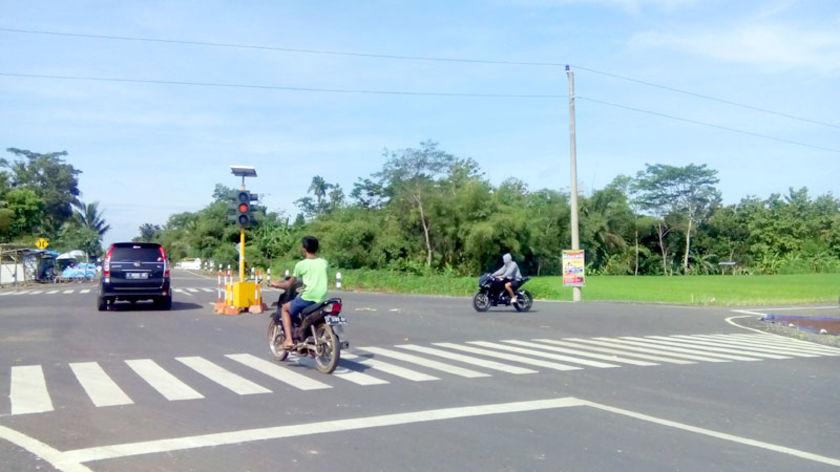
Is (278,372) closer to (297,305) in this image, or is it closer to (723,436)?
(297,305)

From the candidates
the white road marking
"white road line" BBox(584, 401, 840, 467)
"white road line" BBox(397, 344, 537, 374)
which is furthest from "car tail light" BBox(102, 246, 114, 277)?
"white road line" BBox(584, 401, 840, 467)

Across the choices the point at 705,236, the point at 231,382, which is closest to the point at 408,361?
the point at 231,382

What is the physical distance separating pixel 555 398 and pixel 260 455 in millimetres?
3768

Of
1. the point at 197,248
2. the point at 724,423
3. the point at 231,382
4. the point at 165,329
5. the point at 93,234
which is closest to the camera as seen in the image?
the point at 724,423

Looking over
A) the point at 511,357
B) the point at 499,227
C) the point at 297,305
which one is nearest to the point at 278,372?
the point at 297,305

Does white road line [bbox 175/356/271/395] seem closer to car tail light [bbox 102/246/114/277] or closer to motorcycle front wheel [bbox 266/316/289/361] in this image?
motorcycle front wheel [bbox 266/316/289/361]

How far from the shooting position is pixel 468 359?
1149cm

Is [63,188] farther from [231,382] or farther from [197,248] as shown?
[231,382]

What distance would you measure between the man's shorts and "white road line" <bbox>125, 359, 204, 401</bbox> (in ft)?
5.82

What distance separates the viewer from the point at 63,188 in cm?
8125

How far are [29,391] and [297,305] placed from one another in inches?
134

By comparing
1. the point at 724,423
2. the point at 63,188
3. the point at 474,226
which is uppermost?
the point at 63,188

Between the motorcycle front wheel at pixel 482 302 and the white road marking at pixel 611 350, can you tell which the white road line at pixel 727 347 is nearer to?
the white road marking at pixel 611 350

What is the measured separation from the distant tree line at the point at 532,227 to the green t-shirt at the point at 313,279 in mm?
43803
